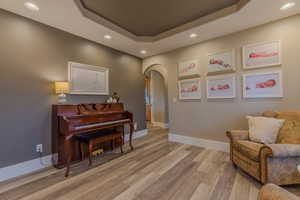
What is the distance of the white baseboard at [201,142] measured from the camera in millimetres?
3049

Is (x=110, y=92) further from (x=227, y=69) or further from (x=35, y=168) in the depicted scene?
(x=227, y=69)

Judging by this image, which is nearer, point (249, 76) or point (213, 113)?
point (249, 76)

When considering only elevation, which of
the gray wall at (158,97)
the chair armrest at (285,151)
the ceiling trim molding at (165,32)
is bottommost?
the chair armrest at (285,151)

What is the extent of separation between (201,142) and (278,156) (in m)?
1.79

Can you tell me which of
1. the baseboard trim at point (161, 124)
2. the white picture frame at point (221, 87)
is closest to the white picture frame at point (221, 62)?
the white picture frame at point (221, 87)

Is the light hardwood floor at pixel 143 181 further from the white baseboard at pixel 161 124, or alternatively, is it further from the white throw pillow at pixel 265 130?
the white baseboard at pixel 161 124

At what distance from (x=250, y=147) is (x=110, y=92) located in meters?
3.06

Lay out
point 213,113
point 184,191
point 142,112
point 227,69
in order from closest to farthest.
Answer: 1. point 184,191
2. point 227,69
3. point 213,113
4. point 142,112

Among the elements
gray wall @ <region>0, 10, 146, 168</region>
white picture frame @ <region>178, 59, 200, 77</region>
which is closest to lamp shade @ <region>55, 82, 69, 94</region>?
gray wall @ <region>0, 10, 146, 168</region>

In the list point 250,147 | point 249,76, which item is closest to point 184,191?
point 250,147

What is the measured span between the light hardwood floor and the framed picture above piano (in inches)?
57.7

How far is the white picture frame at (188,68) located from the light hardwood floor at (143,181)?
1.94 meters

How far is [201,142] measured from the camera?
3.37 meters

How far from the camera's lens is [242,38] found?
284cm
